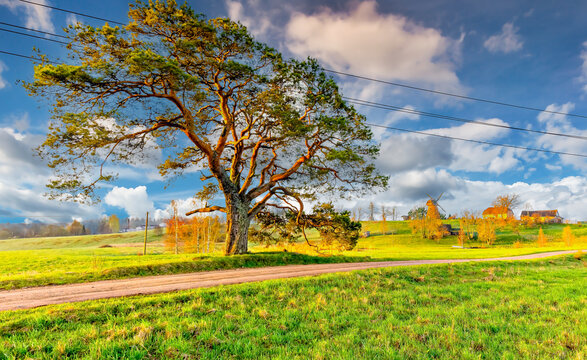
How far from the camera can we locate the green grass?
4547 millimetres

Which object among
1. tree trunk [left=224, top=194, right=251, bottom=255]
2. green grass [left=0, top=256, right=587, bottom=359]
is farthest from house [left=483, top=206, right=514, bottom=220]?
green grass [left=0, top=256, right=587, bottom=359]

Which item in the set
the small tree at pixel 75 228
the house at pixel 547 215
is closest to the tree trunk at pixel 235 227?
the small tree at pixel 75 228

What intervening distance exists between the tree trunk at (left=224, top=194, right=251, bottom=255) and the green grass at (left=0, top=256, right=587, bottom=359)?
11361 millimetres

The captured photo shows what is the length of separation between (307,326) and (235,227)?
49.7 ft

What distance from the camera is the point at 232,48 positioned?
17531 mm

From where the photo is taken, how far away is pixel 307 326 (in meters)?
5.71

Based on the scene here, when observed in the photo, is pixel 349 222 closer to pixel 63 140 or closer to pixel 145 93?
pixel 145 93

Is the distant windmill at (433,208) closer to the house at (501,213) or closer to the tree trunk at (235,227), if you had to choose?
the house at (501,213)

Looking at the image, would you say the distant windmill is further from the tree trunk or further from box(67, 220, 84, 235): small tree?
box(67, 220, 84, 235): small tree

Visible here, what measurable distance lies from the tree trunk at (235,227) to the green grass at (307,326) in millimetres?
11361

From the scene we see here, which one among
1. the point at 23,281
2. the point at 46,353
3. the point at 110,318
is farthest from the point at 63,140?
the point at 46,353

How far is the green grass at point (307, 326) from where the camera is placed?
14.9 ft

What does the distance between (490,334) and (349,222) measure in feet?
56.0

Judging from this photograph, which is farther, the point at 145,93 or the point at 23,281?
the point at 145,93
